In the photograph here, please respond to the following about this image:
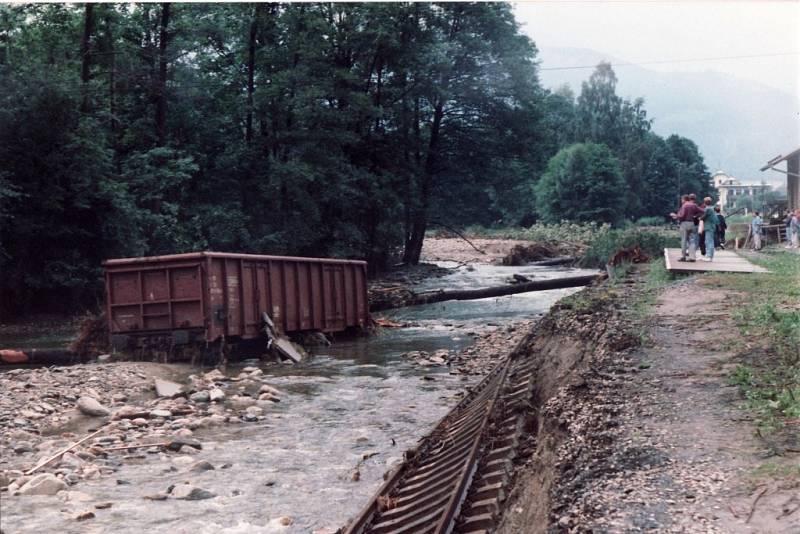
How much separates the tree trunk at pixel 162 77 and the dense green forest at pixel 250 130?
0.21 feet

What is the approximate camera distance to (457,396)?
13.5m

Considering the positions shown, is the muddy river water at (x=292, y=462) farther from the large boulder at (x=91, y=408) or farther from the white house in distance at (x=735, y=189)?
the white house in distance at (x=735, y=189)

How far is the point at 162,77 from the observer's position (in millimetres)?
30953

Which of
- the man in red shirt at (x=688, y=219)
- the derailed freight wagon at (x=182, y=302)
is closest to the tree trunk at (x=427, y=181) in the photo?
the man in red shirt at (x=688, y=219)

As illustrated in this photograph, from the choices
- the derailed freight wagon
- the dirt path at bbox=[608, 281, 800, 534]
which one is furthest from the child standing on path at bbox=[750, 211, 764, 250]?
the dirt path at bbox=[608, 281, 800, 534]

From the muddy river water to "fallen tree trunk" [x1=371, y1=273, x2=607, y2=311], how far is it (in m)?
11.1

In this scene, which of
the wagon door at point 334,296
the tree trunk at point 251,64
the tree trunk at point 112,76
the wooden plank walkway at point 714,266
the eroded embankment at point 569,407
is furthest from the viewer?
the tree trunk at point 251,64

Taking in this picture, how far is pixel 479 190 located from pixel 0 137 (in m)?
27.5

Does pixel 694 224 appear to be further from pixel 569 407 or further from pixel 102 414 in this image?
pixel 102 414

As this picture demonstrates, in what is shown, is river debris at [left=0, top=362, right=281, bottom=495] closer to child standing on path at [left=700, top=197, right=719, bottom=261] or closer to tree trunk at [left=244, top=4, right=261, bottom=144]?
child standing on path at [left=700, top=197, right=719, bottom=261]

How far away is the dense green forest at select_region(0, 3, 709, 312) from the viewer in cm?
2569

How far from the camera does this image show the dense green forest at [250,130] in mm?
25688

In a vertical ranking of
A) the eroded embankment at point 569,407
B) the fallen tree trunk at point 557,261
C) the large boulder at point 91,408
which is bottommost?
the fallen tree trunk at point 557,261

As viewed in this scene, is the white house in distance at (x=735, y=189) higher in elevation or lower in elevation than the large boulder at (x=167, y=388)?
higher
